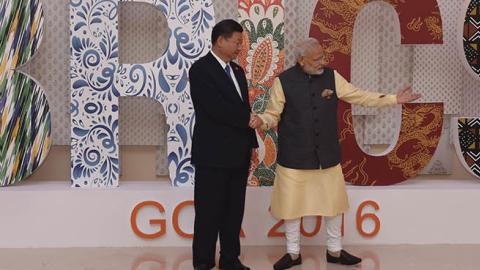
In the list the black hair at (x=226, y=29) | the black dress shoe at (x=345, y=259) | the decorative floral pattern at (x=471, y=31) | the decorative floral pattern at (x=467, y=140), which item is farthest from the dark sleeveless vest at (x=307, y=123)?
the decorative floral pattern at (x=471, y=31)

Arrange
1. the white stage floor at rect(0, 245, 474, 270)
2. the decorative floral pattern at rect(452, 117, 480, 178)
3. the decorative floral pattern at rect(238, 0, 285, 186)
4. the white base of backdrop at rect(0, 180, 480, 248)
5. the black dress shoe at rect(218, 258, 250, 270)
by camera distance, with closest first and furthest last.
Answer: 1. the black dress shoe at rect(218, 258, 250, 270)
2. the white stage floor at rect(0, 245, 474, 270)
3. the white base of backdrop at rect(0, 180, 480, 248)
4. the decorative floral pattern at rect(238, 0, 285, 186)
5. the decorative floral pattern at rect(452, 117, 480, 178)

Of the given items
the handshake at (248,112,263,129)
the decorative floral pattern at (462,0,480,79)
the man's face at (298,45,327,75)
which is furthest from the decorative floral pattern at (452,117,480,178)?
the handshake at (248,112,263,129)

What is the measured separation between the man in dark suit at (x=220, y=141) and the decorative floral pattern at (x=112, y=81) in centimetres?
71

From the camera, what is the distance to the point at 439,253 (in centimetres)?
373

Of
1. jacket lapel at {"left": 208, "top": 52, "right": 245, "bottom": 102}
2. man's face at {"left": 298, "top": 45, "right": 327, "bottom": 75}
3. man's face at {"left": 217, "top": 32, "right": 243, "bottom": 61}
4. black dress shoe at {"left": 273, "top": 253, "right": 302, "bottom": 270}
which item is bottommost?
black dress shoe at {"left": 273, "top": 253, "right": 302, "bottom": 270}

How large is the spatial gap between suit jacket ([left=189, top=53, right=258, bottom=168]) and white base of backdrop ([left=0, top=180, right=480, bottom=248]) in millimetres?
784

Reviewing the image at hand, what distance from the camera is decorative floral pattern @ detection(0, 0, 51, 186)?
3771 millimetres

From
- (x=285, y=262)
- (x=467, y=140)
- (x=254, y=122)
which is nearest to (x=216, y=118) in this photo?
(x=254, y=122)

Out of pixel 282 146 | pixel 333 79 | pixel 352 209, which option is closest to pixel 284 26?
pixel 333 79

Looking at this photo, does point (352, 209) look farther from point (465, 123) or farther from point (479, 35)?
point (479, 35)

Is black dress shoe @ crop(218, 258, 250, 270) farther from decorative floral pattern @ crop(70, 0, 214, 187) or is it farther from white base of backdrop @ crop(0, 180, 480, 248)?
decorative floral pattern @ crop(70, 0, 214, 187)

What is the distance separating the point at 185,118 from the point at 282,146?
811mm

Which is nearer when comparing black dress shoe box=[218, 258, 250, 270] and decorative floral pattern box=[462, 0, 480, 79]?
black dress shoe box=[218, 258, 250, 270]

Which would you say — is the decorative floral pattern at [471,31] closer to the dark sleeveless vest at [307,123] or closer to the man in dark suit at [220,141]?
the dark sleeveless vest at [307,123]
